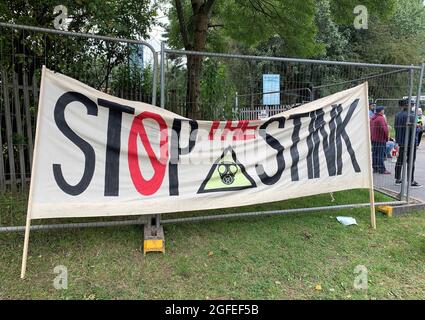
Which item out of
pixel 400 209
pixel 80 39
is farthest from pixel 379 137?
pixel 80 39

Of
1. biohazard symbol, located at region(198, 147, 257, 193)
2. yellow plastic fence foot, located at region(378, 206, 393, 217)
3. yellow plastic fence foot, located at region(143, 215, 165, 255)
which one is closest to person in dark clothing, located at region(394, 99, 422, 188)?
yellow plastic fence foot, located at region(378, 206, 393, 217)

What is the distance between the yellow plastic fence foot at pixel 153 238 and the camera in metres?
4.07

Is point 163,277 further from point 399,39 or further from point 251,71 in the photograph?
point 399,39

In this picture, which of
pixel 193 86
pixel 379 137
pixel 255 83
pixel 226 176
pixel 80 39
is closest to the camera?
pixel 226 176

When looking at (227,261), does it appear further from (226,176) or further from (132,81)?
(132,81)

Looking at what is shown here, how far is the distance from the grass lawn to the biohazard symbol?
0.70m

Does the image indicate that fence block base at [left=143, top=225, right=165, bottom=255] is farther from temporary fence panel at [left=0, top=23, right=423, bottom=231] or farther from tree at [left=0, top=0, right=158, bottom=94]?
tree at [left=0, top=0, right=158, bottom=94]

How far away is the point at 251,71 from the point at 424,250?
141 inches

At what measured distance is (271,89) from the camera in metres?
5.77

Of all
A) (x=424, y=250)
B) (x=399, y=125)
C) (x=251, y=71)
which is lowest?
(x=424, y=250)

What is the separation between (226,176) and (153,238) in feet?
3.74

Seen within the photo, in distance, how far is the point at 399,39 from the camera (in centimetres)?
2584

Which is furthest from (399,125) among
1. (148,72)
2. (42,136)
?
(42,136)

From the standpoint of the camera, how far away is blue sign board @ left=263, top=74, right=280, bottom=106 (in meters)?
5.52
